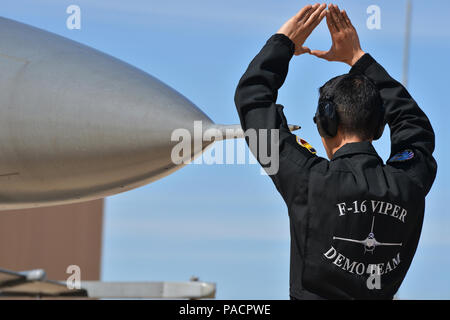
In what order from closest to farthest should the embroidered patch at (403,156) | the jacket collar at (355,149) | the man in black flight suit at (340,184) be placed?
the man in black flight suit at (340,184) < the jacket collar at (355,149) < the embroidered patch at (403,156)

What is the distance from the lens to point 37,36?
3252 millimetres

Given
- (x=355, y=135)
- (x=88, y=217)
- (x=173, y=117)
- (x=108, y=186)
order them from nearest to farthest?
(x=355, y=135) → (x=173, y=117) → (x=108, y=186) → (x=88, y=217)

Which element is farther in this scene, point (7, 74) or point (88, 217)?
→ point (88, 217)

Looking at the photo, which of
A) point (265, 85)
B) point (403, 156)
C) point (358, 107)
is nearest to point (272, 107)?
point (265, 85)

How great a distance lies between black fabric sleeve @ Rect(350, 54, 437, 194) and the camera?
2.09 metres

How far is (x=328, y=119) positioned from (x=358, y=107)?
9cm

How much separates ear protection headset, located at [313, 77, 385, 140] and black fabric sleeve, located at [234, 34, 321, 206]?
0.13 metres

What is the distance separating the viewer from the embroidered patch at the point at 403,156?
210cm

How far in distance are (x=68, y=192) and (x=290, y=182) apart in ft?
4.83

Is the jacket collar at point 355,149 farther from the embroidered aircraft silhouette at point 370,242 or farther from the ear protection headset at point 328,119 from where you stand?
the embroidered aircraft silhouette at point 370,242

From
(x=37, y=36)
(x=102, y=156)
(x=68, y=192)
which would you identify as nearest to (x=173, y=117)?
(x=102, y=156)

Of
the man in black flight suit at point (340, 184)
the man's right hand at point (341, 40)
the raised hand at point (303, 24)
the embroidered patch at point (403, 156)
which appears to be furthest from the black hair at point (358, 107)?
the man's right hand at point (341, 40)
